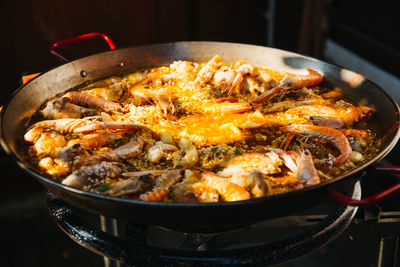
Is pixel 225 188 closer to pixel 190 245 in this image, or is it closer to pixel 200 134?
pixel 190 245

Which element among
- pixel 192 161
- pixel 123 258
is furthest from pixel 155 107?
pixel 123 258

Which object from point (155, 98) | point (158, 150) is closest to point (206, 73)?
point (155, 98)

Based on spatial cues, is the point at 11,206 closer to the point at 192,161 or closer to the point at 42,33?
the point at 42,33

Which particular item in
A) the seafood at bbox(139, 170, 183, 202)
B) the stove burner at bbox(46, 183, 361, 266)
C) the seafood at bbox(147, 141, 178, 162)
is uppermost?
the seafood at bbox(139, 170, 183, 202)

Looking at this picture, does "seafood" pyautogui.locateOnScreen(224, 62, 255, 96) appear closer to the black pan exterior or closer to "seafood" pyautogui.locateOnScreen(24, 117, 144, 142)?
the black pan exterior

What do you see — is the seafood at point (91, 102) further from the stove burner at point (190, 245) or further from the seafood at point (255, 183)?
the seafood at point (255, 183)

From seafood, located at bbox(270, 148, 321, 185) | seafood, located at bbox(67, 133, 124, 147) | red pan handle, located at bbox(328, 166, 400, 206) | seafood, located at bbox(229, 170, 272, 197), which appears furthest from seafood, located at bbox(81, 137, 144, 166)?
red pan handle, located at bbox(328, 166, 400, 206)
